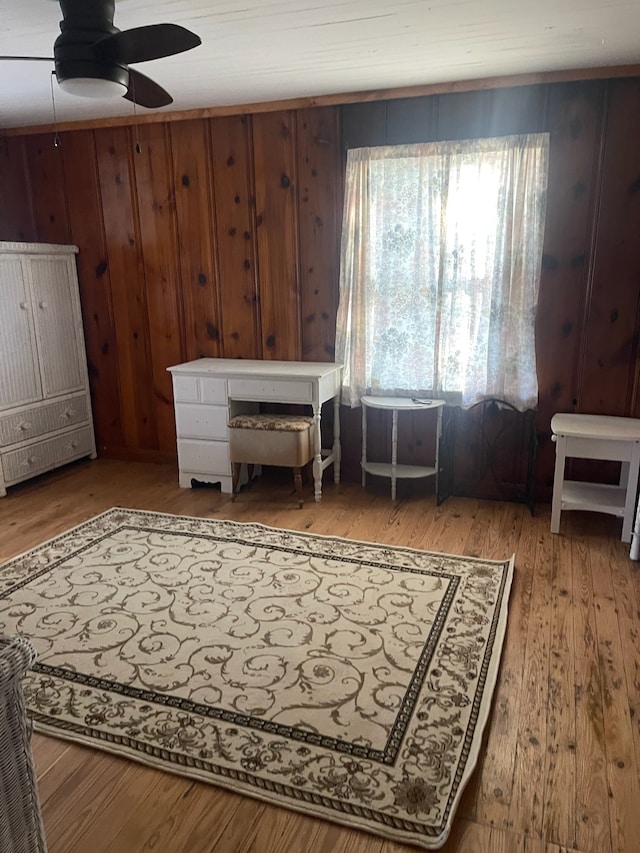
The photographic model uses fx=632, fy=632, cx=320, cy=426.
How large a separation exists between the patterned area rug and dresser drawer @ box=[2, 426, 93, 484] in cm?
104

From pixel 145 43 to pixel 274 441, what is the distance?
2236 millimetres

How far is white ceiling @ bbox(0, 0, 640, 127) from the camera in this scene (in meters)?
2.47

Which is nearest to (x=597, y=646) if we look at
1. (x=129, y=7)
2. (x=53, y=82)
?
(x=129, y=7)

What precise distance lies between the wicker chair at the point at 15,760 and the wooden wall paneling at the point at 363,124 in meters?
3.48

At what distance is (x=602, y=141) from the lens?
3428mm

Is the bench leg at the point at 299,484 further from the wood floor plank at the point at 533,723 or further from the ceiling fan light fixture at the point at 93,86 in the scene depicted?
the ceiling fan light fixture at the point at 93,86

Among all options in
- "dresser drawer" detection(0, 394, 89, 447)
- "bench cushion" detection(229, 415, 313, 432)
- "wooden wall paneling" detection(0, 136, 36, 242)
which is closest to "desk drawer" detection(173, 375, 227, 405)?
"bench cushion" detection(229, 415, 313, 432)

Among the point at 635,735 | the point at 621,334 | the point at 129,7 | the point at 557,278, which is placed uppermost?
the point at 129,7

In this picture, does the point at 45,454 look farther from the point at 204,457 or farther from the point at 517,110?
the point at 517,110

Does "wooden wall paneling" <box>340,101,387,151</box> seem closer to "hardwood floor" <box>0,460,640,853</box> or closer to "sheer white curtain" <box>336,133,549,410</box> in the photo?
"sheer white curtain" <box>336,133,549,410</box>

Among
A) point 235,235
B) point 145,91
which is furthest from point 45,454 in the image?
point 145,91

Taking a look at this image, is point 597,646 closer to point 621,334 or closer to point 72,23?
point 621,334

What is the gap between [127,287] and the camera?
4711 millimetres

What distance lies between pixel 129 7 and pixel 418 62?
1.46 meters
